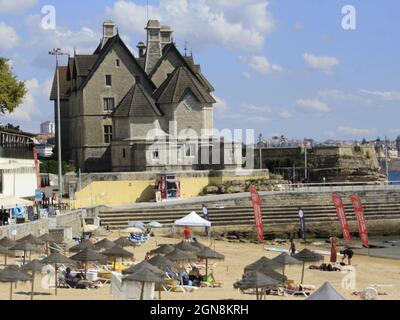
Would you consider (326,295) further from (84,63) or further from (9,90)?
(84,63)

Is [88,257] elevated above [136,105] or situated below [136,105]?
below

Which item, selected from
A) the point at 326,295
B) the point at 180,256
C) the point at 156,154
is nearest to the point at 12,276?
the point at 326,295

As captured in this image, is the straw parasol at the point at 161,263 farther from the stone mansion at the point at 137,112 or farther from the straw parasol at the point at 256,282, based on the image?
the stone mansion at the point at 137,112

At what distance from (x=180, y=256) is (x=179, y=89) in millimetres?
45342

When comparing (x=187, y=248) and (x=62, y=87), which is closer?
(x=187, y=248)

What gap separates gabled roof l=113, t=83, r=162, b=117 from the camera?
Answer: 77562mm

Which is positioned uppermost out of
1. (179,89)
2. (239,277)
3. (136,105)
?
(179,89)

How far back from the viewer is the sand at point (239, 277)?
31.1 metres

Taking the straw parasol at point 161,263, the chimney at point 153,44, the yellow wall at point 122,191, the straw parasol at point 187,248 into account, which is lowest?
the straw parasol at point 161,263

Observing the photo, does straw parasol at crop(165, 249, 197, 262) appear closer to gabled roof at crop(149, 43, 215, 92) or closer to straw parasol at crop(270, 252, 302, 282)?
straw parasol at crop(270, 252, 302, 282)

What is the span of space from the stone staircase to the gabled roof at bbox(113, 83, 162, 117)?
14630mm

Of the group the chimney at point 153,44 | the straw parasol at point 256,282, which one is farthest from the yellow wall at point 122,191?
the straw parasol at point 256,282

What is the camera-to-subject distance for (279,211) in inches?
2640

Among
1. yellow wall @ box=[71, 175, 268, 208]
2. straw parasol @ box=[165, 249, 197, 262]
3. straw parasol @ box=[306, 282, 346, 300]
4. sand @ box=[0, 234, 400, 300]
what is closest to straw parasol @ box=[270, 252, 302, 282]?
sand @ box=[0, 234, 400, 300]
